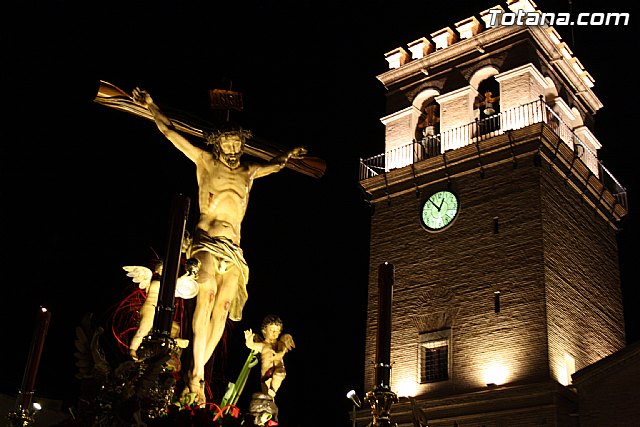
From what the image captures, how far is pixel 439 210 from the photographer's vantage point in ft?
100

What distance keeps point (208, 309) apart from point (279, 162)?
91.7 inches

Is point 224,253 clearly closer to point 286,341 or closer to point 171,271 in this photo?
point 286,341

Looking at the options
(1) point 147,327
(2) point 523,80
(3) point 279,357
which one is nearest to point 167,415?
(1) point 147,327

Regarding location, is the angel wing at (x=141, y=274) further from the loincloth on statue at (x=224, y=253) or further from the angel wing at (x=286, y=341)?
the angel wing at (x=286, y=341)

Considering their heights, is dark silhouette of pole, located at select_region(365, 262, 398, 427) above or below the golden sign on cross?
below

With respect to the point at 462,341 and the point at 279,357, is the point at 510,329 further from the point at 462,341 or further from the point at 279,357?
the point at 279,357

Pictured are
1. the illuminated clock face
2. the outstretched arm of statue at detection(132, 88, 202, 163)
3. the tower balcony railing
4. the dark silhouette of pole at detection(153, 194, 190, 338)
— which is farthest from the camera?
the illuminated clock face

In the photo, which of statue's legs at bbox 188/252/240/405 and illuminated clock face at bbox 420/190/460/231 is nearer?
statue's legs at bbox 188/252/240/405

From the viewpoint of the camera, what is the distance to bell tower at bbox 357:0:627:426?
2655cm

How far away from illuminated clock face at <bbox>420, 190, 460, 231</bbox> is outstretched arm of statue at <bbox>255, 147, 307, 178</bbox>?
64.9 ft

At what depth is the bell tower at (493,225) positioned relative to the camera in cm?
2655

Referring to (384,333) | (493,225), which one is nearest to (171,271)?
(384,333)

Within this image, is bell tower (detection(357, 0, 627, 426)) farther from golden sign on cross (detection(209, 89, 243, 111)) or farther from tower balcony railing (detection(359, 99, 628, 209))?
golden sign on cross (detection(209, 89, 243, 111))

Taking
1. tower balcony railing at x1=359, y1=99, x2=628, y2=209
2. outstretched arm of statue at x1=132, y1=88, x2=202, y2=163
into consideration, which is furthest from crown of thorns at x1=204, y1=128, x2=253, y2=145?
tower balcony railing at x1=359, y1=99, x2=628, y2=209
